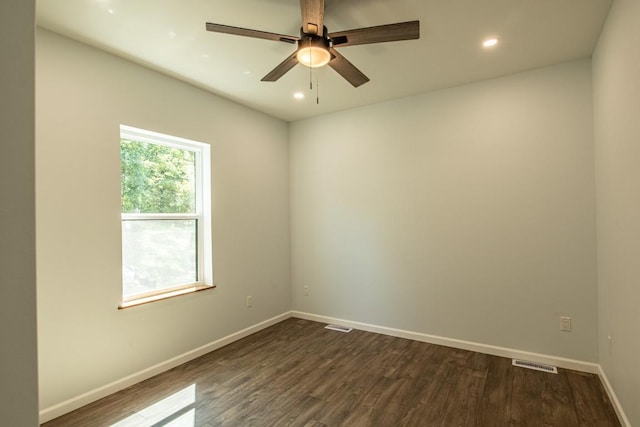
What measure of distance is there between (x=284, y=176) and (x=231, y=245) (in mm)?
1304

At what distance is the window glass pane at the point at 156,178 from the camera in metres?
2.81

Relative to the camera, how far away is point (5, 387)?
1.80ft

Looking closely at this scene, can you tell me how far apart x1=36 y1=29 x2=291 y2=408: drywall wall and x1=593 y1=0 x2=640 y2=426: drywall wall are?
331 centimetres

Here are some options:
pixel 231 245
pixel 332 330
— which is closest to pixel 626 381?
pixel 332 330

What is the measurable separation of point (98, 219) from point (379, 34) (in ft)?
7.96

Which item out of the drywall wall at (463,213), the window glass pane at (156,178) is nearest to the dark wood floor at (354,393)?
the drywall wall at (463,213)

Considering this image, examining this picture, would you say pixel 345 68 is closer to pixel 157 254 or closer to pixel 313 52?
pixel 313 52

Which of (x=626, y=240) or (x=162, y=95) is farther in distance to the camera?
(x=162, y=95)

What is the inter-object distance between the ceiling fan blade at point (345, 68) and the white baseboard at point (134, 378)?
290 cm

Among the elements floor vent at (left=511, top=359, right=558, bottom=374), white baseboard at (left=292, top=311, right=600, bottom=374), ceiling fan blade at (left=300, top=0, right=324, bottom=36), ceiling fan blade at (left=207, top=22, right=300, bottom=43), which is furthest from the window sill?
floor vent at (left=511, top=359, right=558, bottom=374)

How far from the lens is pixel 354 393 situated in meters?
2.53

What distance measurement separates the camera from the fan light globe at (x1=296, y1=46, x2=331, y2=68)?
6.58ft

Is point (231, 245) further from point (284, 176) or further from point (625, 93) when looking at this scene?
point (625, 93)

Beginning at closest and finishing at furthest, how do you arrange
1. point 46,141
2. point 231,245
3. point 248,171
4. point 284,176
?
point 46,141 → point 231,245 → point 248,171 → point 284,176
